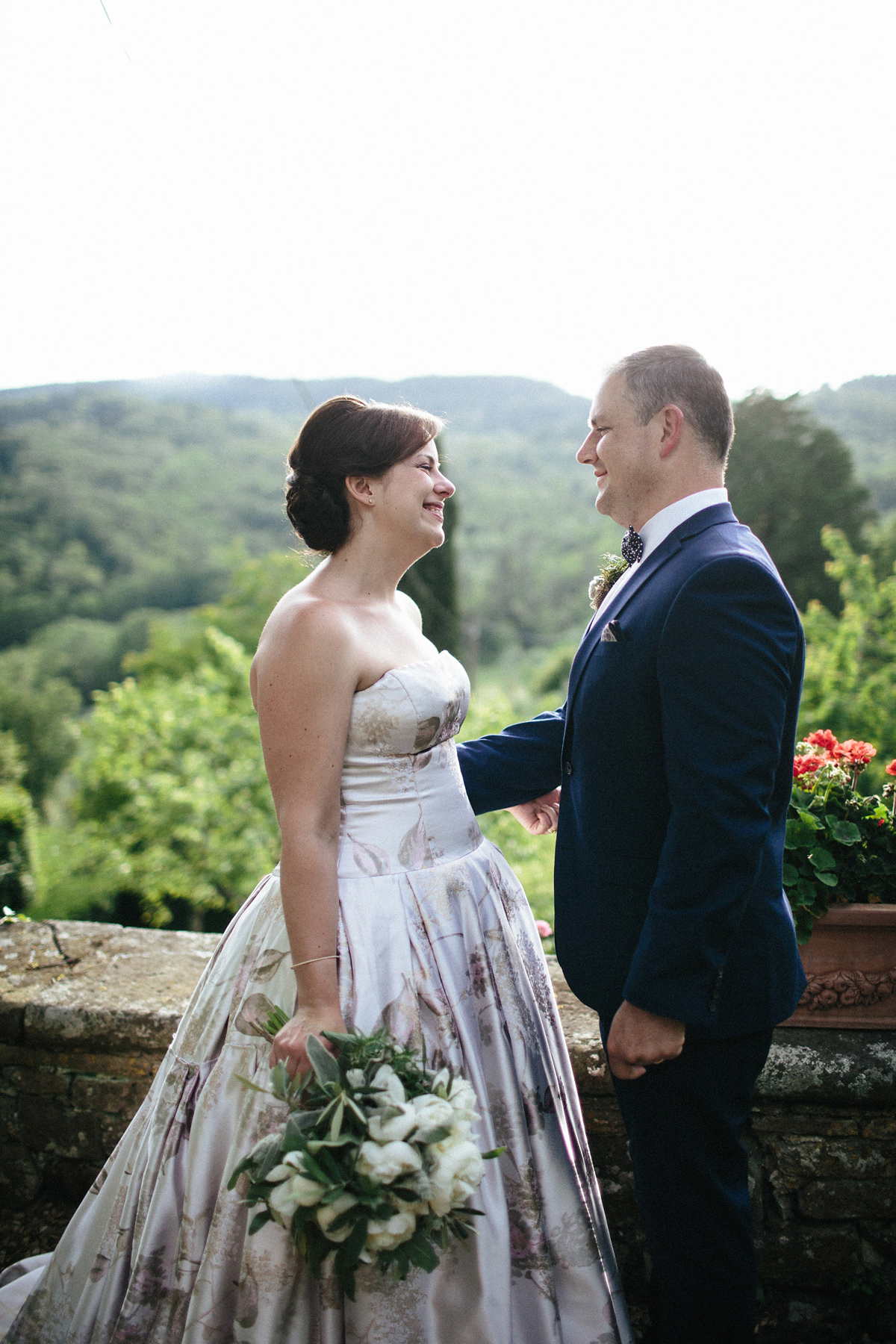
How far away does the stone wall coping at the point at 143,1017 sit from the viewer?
200cm

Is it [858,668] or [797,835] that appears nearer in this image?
[797,835]

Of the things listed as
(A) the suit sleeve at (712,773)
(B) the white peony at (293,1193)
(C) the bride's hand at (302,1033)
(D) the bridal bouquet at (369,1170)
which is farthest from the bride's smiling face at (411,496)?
(B) the white peony at (293,1193)

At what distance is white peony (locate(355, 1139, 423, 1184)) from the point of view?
1.24 metres

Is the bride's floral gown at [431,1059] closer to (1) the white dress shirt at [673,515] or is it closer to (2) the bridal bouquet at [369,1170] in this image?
(2) the bridal bouquet at [369,1170]

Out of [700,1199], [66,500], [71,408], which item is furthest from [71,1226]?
[71,408]

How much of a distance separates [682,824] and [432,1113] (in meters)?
0.61

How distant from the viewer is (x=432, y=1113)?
4.26 feet

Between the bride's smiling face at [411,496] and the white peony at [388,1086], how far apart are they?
1089mm

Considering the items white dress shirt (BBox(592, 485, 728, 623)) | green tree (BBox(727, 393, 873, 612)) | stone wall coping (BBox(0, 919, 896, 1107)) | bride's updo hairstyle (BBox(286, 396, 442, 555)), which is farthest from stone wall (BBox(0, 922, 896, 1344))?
green tree (BBox(727, 393, 873, 612))

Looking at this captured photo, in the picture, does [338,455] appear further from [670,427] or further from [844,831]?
[844,831]

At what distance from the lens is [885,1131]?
2.03 metres

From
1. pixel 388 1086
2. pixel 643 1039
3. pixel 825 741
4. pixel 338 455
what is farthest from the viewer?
pixel 825 741

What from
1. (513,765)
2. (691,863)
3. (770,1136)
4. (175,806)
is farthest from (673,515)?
(175,806)

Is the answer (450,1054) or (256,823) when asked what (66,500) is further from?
(450,1054)
